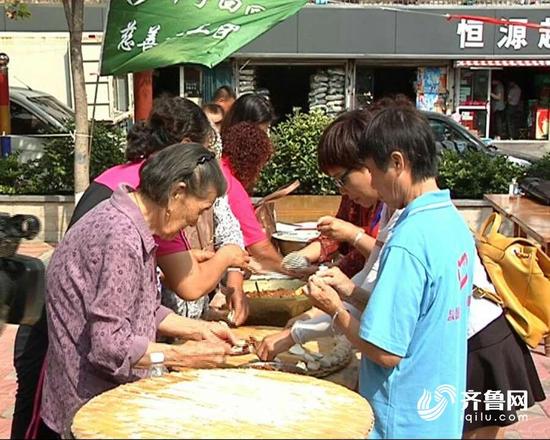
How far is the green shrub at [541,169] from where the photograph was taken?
8.62 m

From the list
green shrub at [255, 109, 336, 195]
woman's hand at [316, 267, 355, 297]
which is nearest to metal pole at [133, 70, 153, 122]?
green shrub at [255, 109, 336, 195]

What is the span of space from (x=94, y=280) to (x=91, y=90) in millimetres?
14576

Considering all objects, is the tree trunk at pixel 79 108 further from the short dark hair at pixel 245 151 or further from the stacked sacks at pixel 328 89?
the stacked sacks at pixel 328 89

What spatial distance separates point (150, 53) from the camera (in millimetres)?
5504

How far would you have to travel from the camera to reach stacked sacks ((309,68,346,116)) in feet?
59.0

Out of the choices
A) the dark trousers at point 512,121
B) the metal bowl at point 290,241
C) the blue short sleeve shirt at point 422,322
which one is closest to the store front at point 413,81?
the dark trousers at point 512,121

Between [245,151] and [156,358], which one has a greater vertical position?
[245,151]

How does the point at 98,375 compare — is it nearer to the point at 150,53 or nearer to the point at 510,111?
the point at 150,53

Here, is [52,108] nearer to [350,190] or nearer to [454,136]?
[454,136]

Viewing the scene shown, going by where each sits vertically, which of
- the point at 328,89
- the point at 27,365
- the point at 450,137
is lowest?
the point at 27,365

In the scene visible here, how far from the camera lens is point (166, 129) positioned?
3193 millimetres

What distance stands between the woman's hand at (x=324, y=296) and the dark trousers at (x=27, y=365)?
1.22 m

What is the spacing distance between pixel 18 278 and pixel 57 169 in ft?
23.1

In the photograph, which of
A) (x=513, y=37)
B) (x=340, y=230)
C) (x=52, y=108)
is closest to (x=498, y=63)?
(x=513, y=37)
